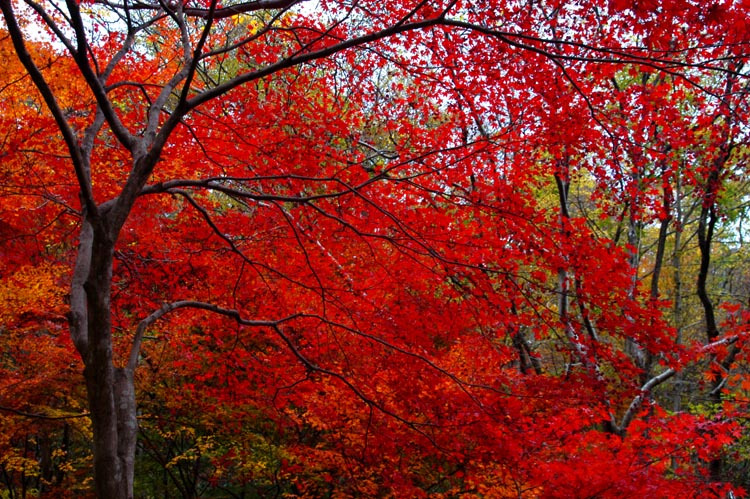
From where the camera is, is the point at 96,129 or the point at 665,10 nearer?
the point at 665,10

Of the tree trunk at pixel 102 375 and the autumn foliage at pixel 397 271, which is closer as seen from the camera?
the tree trunk at pixel 102 375

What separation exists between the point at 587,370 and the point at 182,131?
7.11 m

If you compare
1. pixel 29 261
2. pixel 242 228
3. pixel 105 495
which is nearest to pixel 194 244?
pixel 242 228

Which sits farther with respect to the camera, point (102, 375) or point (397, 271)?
point (397, 271)

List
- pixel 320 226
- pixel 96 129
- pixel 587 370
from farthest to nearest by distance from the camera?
pixel 320 226 → pixel 587 370 → pixel 96 129

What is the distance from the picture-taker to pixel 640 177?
31.2 feet

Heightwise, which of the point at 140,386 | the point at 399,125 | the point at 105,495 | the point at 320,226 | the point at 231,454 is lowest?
the point at 105,495

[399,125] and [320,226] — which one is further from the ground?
[399,125]

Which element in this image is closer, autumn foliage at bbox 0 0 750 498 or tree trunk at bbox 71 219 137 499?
tree trunk at bbox 71 219 137 499

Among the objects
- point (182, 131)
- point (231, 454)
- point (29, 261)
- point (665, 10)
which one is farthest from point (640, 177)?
point (29, 261)

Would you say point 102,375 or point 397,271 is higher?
point 397,271

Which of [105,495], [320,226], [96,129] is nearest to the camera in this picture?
[105,495]

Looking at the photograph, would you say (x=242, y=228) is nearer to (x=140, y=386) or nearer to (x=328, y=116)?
(x=328, y=116)

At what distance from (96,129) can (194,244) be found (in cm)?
503
